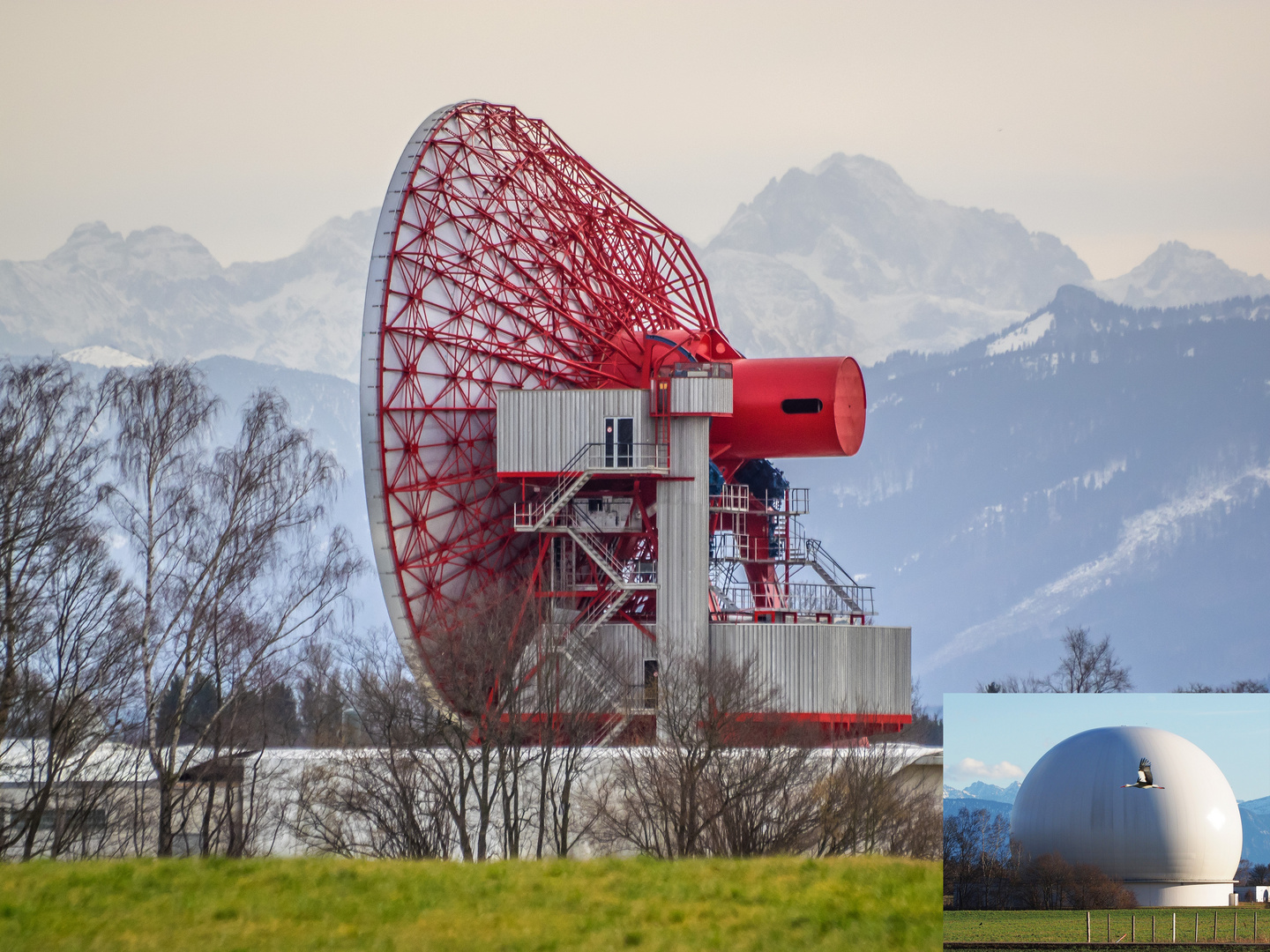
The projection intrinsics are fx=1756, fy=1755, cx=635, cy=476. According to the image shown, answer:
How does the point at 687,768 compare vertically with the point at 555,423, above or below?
below

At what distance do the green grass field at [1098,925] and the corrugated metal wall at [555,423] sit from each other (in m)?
44.8

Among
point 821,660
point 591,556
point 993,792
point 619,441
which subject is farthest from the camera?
point 619,441

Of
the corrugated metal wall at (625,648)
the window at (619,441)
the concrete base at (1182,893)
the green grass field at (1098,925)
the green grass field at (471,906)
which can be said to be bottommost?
the green grass field at (471,906)

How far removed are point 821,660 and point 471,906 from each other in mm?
37422

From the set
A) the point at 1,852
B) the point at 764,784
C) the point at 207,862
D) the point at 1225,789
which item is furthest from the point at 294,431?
the point at 1225,789

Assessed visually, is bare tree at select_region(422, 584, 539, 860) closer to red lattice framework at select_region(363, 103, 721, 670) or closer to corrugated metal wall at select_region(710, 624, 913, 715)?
red lattice framework at select_region(363, 103, 721, 670)

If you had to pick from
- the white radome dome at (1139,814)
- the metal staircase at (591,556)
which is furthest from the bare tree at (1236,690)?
the metal staircase at (591,556)

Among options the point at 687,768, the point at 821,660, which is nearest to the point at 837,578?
the point at 821,660

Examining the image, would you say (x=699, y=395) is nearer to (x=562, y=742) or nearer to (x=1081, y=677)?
(x=562, y=742)

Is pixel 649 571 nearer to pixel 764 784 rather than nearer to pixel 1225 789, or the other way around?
pixel 764 784

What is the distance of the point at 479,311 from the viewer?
6844 cm

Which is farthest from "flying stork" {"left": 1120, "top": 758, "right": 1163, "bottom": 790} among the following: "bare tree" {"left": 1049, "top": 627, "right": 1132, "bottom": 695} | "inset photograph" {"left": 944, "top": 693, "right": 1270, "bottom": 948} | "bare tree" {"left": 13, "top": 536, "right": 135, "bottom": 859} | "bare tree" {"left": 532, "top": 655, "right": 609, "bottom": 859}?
"bare tree" {"left": 1049, "top": 627, "right": 1132, "bottom": 695}

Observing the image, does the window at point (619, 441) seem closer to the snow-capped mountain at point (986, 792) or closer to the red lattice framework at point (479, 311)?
the red lattice framework at point (479, 311)

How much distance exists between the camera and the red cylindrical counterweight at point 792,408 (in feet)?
218
